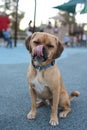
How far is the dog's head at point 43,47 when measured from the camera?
11.4 ft

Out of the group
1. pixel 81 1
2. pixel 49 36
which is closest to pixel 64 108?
pixel 49 36

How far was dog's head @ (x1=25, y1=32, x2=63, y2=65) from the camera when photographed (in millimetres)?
3486

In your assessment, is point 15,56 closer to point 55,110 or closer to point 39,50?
point 55,110

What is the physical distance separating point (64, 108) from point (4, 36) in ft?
52.7

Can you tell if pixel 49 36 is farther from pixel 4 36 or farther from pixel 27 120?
pixel 4 36

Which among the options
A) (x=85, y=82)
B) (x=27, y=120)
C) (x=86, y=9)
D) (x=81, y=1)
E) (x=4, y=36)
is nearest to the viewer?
(x=27, y=120)

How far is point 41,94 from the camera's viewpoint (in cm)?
389

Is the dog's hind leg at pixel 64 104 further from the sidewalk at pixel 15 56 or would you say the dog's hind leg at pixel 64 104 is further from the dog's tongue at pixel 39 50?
the sidewalk at pixel 15 56

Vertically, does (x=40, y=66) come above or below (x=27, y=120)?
above

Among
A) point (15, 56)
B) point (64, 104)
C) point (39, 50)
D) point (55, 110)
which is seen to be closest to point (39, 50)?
point (39, 50)

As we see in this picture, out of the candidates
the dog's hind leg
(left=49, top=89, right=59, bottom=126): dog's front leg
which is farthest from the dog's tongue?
the dog's hind leg

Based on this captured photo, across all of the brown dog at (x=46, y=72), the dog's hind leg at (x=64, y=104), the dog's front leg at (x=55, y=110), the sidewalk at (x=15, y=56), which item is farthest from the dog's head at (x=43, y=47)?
the sidewalk at (x=15, y=56)

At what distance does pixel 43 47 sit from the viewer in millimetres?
3465

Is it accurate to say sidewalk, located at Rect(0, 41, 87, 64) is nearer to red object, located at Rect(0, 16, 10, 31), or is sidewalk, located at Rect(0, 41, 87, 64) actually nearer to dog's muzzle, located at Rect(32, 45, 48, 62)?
red object, located at Rect(0, 16, 10, 31)
